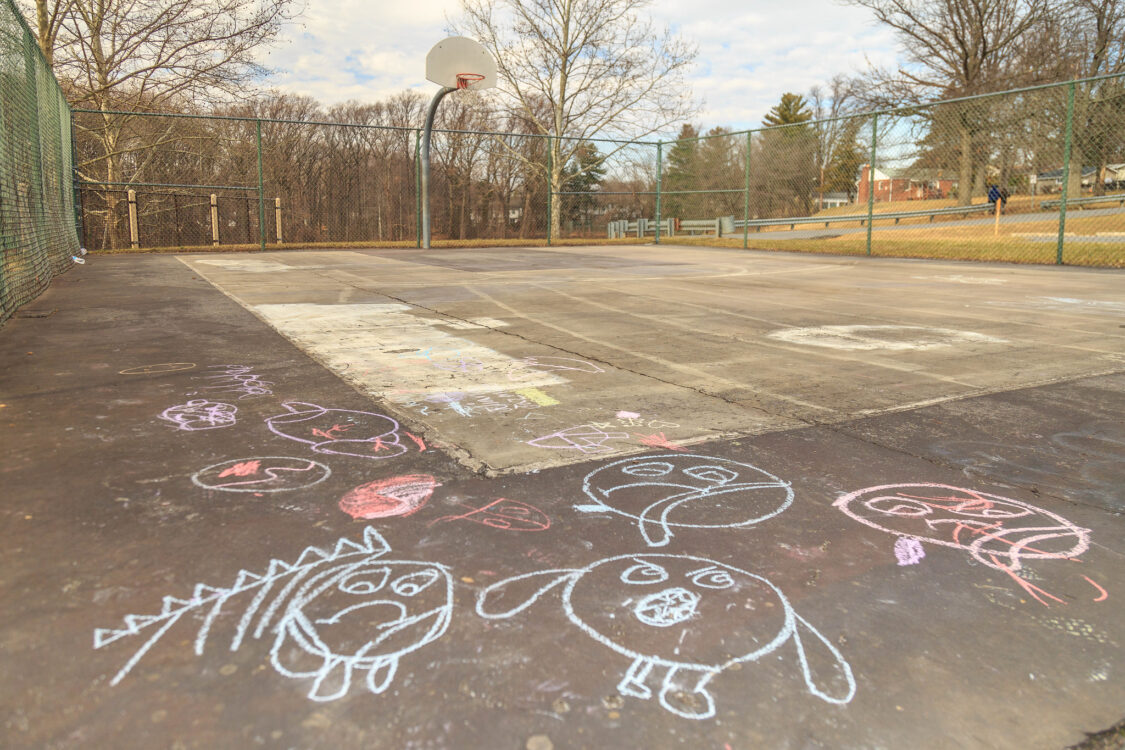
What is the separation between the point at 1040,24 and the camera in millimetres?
30406

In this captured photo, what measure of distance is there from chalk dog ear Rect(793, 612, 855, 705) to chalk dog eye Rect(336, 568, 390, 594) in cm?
108

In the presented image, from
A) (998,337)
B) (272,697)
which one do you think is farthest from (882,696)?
(998,337)

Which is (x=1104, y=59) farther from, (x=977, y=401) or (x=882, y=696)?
(x=882, y=696)

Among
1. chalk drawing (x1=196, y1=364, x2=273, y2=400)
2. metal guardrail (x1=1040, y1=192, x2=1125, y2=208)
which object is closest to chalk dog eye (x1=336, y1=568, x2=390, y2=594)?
chalk drawing (x1=196, y1=364, x2=273, y2=400)

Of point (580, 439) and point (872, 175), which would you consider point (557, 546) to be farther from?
point (872, 175)

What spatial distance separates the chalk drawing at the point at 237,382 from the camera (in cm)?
397

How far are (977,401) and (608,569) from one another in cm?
283

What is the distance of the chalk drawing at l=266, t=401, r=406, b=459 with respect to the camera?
309 centimetres

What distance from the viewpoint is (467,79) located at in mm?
17266

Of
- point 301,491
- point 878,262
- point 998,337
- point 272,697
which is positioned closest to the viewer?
point 272,697

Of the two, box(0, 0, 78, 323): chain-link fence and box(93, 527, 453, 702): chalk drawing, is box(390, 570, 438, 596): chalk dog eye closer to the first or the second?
box(93, 527, 453, 702): chalk drawing

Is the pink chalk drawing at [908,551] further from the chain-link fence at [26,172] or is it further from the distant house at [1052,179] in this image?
the distant house at [1052,179]

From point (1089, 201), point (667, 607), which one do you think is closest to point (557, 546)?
point (667, 607)

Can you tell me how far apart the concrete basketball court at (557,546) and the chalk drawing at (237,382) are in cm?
4
